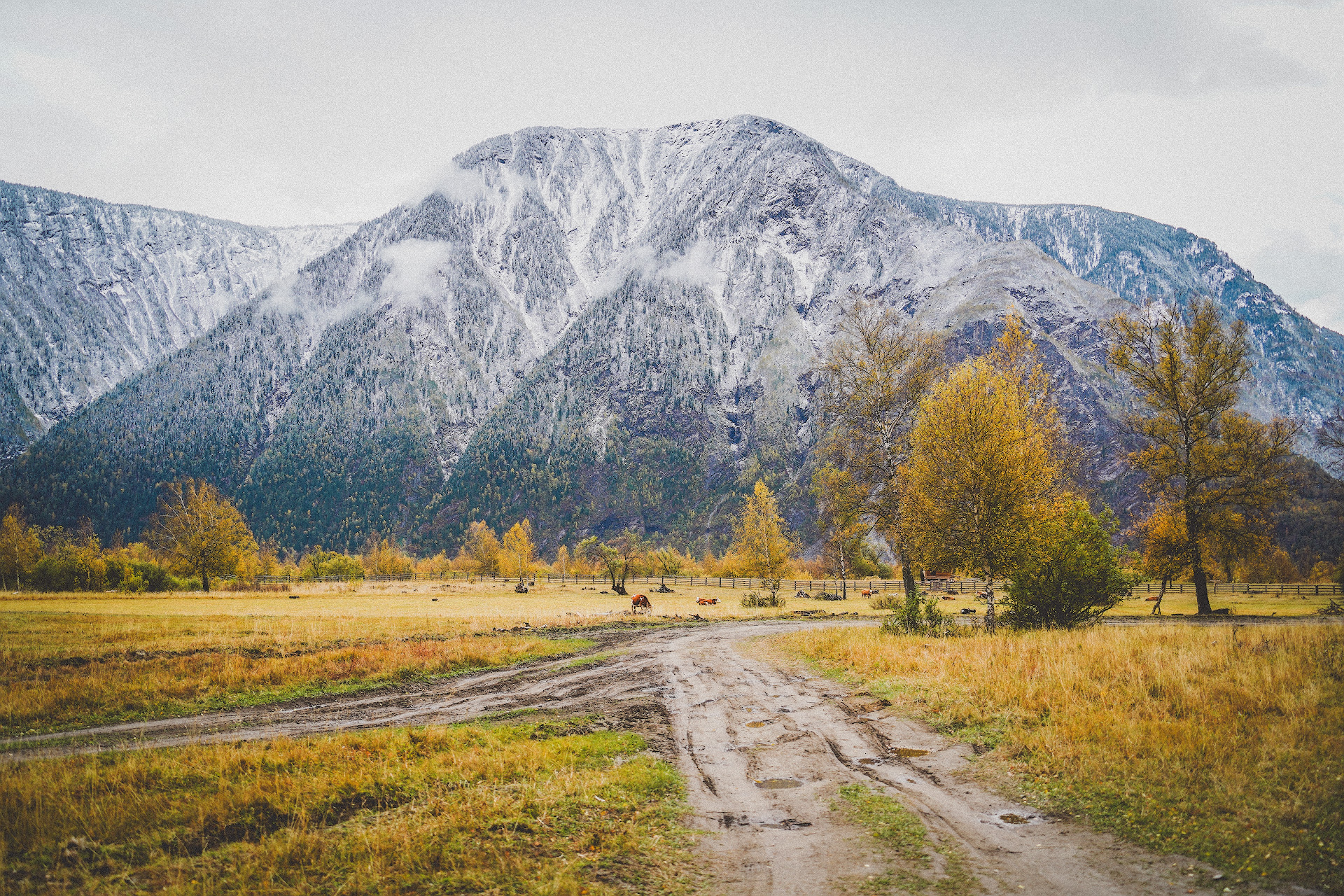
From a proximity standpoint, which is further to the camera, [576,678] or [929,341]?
[929,341]

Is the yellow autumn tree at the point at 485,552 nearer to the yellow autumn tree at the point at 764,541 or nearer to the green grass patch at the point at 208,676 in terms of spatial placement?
the yellow autumn tree at the point at 764,541

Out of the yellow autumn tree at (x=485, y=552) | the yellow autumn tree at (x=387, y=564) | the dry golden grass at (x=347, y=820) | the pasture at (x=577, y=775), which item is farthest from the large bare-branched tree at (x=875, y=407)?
the yellow autumn tree at (x=387, y=564)

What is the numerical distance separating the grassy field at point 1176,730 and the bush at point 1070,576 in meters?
4.52

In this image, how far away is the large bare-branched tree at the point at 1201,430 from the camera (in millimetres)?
31062

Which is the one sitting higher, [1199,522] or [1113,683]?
[1199,522]

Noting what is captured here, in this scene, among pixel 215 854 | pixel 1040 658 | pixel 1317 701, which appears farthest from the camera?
pixel 1040 658

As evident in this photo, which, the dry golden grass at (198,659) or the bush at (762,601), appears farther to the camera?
the bush at (762,601)

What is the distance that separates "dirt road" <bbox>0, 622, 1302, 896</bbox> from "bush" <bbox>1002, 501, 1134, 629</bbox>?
977 centimetres

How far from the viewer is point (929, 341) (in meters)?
32.8

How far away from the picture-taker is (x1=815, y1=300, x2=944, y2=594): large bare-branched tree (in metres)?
30.8

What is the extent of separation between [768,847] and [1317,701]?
365 inches

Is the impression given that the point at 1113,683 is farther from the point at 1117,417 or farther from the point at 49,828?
the point at 1117,417

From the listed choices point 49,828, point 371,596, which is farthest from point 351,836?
point 371,596

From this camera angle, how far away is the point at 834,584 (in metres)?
73.1
